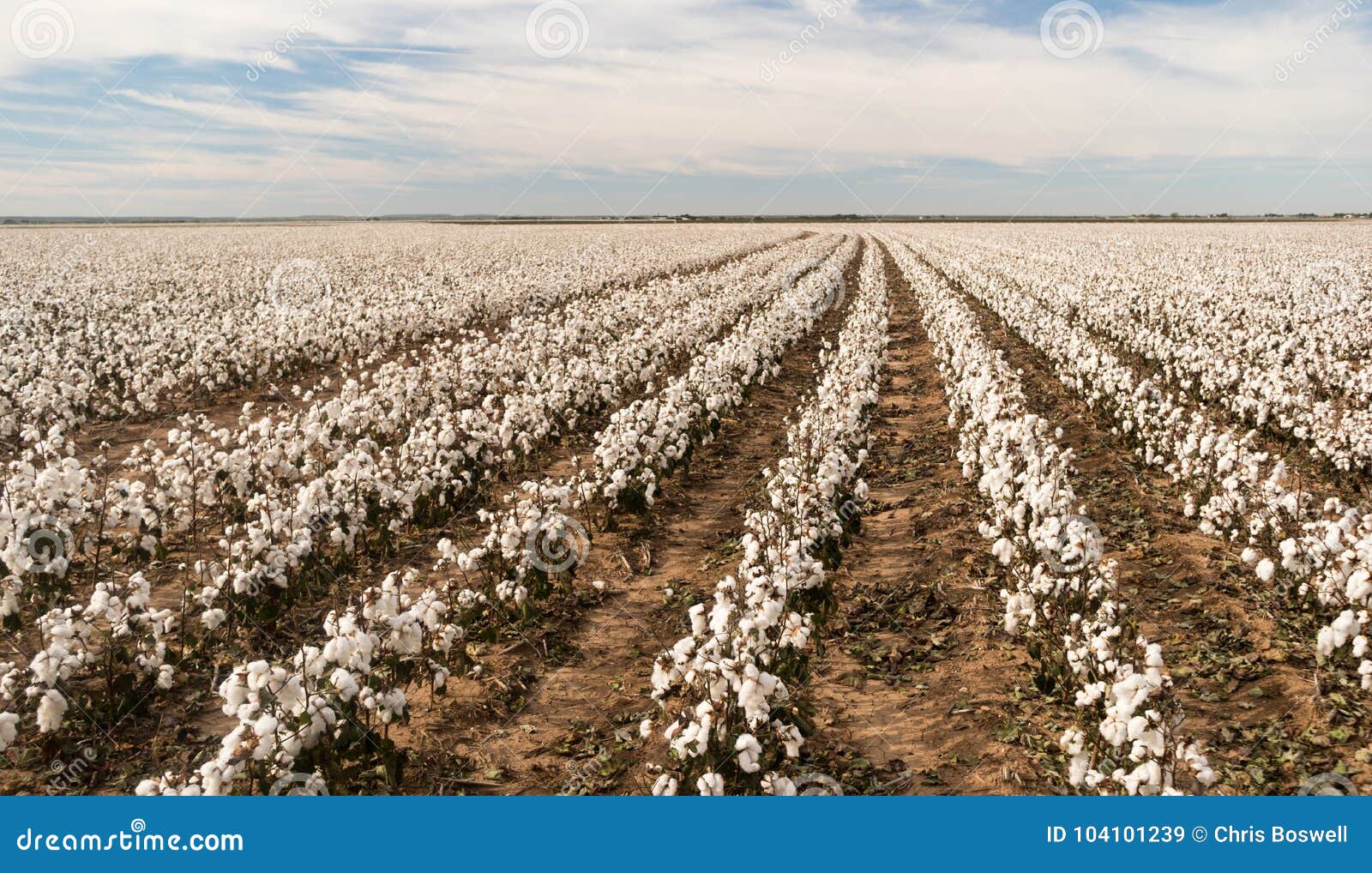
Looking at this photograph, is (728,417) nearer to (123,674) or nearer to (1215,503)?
(1215,503)

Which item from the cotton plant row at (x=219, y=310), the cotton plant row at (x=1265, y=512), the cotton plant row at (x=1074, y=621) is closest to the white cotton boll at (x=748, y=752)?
the cotton plant row at (x=1074, y=621)

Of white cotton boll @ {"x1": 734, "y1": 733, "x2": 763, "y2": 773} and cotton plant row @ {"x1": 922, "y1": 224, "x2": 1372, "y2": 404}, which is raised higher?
cotton plant row @ {"x1": 922, "y1": 224, "x2": 1372, "y2": 404}

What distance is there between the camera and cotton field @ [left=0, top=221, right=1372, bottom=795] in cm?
559

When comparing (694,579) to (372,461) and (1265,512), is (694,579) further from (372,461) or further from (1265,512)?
(1265,512)

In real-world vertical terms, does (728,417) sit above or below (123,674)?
above

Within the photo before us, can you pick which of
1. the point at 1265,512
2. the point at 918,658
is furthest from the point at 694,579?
the point at 1265,512

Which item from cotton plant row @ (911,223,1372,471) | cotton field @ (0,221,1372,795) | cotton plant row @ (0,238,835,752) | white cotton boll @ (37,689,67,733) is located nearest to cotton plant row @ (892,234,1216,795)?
cotton field @ (0,221,1372,795)

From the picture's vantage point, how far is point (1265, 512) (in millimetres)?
8359

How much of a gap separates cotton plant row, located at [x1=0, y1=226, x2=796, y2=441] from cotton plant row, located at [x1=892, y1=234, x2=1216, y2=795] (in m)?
14.6

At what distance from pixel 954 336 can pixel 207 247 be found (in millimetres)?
62000

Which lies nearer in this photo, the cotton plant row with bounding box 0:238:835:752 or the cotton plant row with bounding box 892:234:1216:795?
the cotton plant row with bounding box 892:234:1216:795

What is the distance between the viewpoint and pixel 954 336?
1853cm

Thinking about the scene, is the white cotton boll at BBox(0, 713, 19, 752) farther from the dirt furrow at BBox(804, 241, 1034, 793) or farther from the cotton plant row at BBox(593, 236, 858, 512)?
the cotton plant row at BBox(593, 236, 858, 512)

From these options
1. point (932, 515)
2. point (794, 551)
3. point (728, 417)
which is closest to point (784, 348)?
point (728, 417)
